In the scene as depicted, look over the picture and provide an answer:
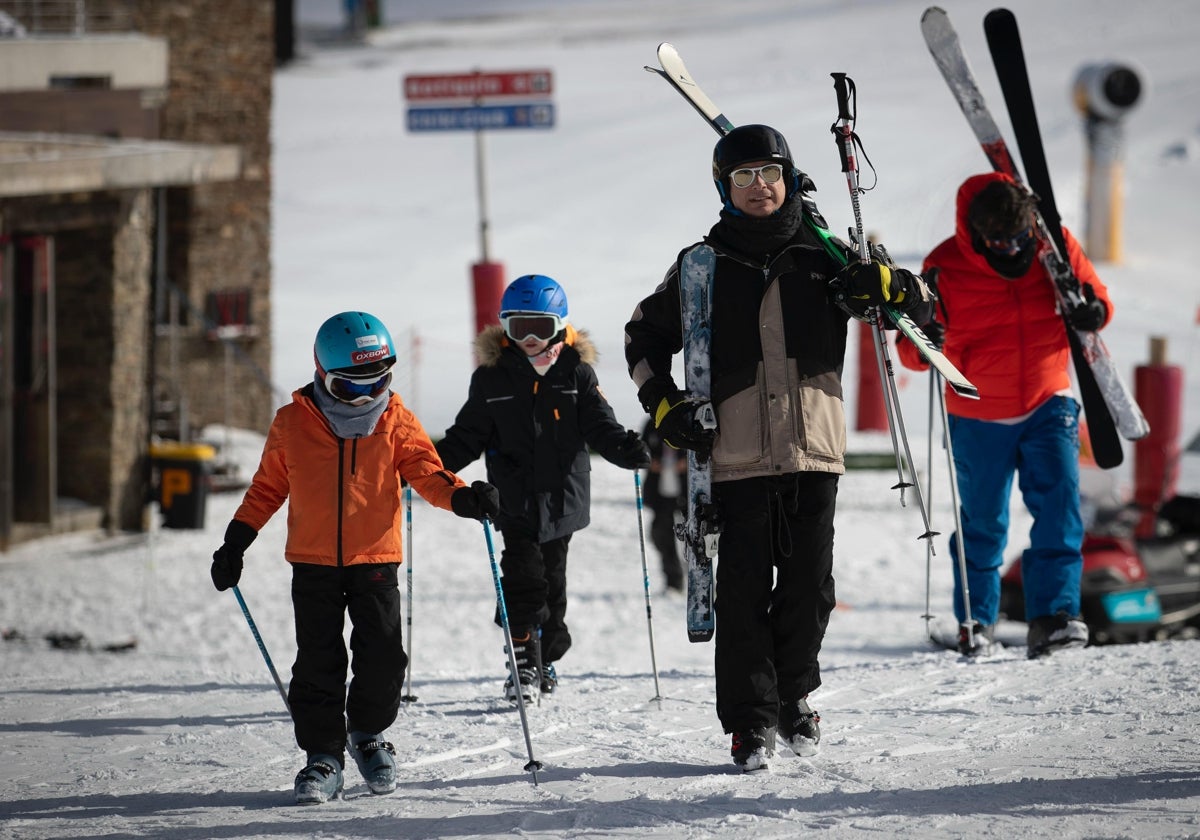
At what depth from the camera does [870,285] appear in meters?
4.31

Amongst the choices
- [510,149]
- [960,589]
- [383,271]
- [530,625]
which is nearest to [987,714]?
[960,589]

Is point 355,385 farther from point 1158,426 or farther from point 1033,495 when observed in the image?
point 1158,426

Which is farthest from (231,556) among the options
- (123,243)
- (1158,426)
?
(1158,426)

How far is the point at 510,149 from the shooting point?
3547 centimetres

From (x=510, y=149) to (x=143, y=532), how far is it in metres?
24.9

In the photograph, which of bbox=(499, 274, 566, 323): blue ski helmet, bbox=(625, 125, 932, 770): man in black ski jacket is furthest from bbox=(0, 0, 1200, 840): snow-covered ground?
bbox=(499, 274, 566, 323): blue ski helmet

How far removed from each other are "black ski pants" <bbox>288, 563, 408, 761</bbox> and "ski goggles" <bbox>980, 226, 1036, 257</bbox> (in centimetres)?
279

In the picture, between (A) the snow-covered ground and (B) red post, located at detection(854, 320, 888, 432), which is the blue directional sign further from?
(B) red post, located at detection(854, 320, 888, 432)

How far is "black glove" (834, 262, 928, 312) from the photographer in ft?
14.1

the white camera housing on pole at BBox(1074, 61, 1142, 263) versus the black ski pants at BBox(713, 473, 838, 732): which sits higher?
the white camera housing on pole at BBox(1074, 61, 1142, 263)

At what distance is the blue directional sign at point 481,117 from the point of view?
11.9 meters

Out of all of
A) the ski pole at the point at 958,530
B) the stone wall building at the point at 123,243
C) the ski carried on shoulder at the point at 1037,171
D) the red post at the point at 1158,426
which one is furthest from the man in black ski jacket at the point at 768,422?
the red post at the point at 1158,426

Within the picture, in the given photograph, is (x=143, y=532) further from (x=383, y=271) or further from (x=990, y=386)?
(x=383, y=271)

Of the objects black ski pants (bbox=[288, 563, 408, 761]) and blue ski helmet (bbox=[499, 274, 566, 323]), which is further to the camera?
blue ski helmet (bbox=[499, 274, 566, 323])
